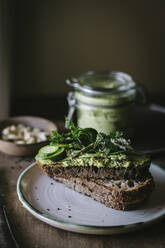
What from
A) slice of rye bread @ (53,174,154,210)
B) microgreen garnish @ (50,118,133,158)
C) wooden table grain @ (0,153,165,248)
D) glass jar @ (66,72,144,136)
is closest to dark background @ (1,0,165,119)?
glass jar @ (66,72,144,136)

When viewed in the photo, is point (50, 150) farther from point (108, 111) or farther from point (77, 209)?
point (108, 111)

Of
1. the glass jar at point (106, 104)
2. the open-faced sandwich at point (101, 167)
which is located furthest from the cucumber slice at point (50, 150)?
the glass jar at point (106, 104)

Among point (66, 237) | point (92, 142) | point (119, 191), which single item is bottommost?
point (66, 237)

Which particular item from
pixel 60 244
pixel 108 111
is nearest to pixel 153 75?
pixel 108 111

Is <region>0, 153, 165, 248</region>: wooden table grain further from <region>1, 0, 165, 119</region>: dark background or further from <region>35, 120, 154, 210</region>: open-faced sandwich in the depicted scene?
<region>1, 0, 165, 119</region>: dark background

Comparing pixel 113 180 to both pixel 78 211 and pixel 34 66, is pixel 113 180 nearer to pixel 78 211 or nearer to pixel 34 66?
pixel 78 211

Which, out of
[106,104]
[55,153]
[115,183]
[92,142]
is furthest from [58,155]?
[106,104]

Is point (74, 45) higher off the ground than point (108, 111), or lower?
higher
